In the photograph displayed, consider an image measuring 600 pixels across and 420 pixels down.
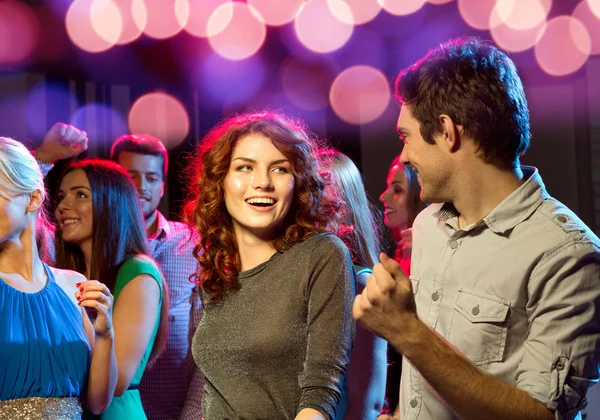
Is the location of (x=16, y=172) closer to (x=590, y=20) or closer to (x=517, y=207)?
(x=517, y=207)

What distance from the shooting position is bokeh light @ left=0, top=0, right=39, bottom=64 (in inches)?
165

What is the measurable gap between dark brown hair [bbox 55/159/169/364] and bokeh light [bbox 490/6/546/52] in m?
2.98

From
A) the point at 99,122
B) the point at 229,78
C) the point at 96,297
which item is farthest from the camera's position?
the point at 99,122

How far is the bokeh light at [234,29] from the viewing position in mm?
4668

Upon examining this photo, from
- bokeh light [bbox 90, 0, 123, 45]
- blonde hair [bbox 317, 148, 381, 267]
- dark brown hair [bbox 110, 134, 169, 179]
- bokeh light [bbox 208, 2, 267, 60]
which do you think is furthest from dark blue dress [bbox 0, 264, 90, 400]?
bokeh light [bbox 208, 2, 267, 60]

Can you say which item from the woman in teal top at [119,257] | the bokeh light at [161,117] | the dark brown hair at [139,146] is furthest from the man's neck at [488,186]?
the bokeh light at [161,117]

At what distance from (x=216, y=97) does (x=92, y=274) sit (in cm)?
288

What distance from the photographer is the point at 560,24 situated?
477 centimetres

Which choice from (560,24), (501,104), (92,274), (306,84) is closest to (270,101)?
(306,84)

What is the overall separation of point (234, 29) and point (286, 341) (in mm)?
3342

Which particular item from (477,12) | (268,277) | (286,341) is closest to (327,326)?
(286,341)

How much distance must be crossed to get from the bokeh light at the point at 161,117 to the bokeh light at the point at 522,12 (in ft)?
7.69

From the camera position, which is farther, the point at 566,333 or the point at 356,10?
the point at 356,10

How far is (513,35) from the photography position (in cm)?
489
